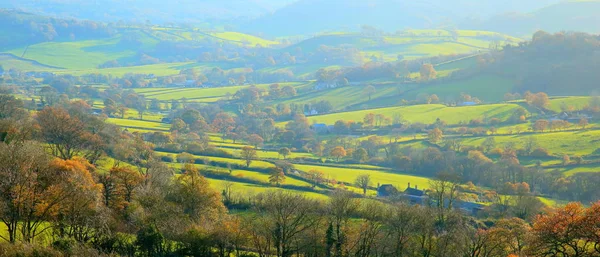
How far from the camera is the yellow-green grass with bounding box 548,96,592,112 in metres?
107

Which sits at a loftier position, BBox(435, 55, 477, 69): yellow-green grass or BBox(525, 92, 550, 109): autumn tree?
BBox(435, 55, 477, 69): yellow-green grass

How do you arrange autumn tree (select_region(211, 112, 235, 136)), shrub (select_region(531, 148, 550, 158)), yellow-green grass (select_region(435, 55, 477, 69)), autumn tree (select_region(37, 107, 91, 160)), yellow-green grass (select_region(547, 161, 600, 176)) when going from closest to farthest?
autumn tree (select_region(37, 107, 91, 160)), yellow-green grass (select_region(547, 161, 600, 176)), shrub (select_region(531, 148, 550, 158)), autumn tree (select_region(211, 112, 235, 136)), yellow-green grass (select_region(435, 55, 477, 69))

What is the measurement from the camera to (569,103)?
109 meters

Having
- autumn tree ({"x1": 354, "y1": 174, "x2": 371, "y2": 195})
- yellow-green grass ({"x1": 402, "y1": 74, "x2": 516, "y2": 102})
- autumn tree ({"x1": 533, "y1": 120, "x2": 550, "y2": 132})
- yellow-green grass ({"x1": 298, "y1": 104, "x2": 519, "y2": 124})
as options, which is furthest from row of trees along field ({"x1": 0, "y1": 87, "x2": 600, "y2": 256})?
yellow-green grass ({"x1": 402, "y1": 74, "x2": 516, "y2": 102})

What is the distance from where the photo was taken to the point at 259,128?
10600 cm

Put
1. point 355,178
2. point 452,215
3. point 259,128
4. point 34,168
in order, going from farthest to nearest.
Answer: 1. point 259,128
2. point 355,178
3. point 452,215
4. point 34,168

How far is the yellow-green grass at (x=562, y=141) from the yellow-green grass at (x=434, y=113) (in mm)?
15039

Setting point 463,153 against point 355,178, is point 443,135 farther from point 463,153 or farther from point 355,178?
point 355,178

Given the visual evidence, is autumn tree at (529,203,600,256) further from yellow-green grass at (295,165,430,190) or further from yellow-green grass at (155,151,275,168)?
yellow-green grass at (155,151,275,168)

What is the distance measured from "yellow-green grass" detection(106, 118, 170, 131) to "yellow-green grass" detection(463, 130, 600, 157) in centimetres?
5407

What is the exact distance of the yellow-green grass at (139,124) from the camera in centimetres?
9456

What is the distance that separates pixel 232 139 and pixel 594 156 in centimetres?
5760

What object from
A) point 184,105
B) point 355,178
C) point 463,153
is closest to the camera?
point 355,178

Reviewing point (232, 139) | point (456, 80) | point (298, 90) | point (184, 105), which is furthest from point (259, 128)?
point (456, 80)
